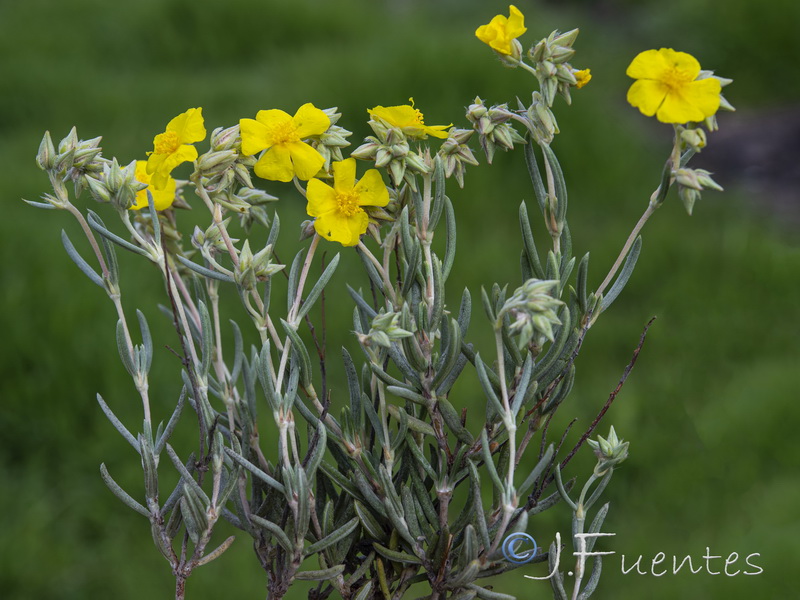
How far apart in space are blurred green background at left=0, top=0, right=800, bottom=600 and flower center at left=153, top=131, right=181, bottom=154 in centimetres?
130

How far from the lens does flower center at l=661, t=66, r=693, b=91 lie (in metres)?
0.66

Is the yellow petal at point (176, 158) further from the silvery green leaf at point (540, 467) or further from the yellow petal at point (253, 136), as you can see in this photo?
the silvery green leaf at point (540, 467)

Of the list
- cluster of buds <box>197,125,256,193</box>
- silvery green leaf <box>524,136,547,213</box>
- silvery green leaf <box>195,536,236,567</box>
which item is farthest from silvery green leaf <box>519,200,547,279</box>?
silvery green leaf <box>195,536,236,567</box>

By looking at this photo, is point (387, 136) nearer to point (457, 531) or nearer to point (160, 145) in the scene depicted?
point (160, 145)

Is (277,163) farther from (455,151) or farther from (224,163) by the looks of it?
(455,151)

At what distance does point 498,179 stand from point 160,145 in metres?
2.39

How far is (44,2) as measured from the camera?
4434 mm

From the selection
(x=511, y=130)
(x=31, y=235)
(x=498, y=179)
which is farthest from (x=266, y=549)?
(x=498, y=179)

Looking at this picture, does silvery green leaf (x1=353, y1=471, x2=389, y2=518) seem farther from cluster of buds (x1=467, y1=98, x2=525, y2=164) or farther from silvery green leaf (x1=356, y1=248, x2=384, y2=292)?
cluster of buds (x1=467, y1=98, x2=525, y2=164)

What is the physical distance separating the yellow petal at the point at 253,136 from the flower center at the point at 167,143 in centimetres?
7

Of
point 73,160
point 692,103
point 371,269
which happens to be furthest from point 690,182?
point 73,160

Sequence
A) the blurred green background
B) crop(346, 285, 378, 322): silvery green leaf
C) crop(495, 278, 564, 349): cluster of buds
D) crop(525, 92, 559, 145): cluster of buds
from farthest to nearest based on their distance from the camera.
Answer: the blurred green background → crop(346, 285, 378, 322): silvery green leaf → crop(525, 92, 559, 145): cluster of buds → crop(495, 278, 564, 349): cluster of buds

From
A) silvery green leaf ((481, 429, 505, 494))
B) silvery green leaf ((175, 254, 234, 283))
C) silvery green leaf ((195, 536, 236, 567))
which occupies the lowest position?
silvery green leaf ((195, 536, 236, 567))

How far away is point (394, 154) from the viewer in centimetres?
70
